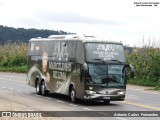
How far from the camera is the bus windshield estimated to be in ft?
70.8

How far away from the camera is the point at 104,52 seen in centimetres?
2198

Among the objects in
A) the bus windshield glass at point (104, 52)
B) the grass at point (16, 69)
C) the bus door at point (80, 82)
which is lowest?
the grass at point (16, 69)

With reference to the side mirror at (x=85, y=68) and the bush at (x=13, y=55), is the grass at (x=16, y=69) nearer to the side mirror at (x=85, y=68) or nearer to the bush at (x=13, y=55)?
the bush at (x=13, y=55)

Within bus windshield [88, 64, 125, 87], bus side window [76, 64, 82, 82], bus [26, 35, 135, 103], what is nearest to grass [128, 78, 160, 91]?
bus [26, 35, 135, 103]

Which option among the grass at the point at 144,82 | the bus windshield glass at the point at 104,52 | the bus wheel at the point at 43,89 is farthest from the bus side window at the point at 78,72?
the grass at the point at 144,82

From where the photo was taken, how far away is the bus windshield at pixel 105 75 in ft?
70.8

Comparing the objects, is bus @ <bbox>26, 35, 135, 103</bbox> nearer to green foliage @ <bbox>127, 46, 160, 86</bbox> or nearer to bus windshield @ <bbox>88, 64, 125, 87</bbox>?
bus windshield @ <bbox>88, 64, 125, 87</bbox>

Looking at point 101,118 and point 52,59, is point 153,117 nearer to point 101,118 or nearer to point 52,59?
point 101,118

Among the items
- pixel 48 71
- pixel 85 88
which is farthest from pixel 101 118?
pixel 48 71

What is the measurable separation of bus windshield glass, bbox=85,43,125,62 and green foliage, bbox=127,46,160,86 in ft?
47.0

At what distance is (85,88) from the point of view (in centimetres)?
2150

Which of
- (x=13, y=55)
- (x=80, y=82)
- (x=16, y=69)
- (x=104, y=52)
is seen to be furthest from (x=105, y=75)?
(x=13, y=55)

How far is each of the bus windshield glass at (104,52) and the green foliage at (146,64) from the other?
47.0 ft

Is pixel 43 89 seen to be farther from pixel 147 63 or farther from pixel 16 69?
pixel 16 69
